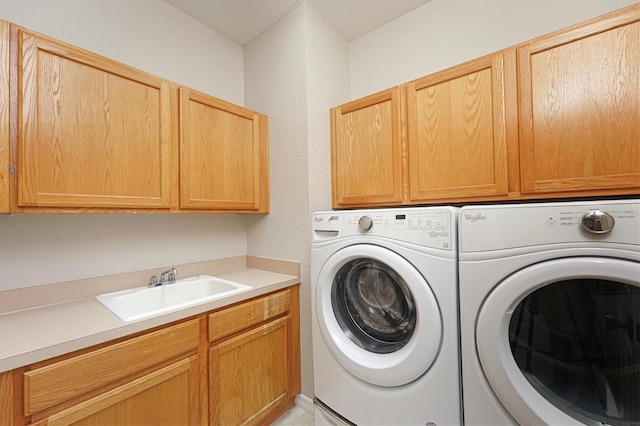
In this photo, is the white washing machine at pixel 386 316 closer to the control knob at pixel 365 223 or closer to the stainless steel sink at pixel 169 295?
the control knob at pixel 365 223

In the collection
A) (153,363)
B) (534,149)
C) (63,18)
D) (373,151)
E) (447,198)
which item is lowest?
(153,363)

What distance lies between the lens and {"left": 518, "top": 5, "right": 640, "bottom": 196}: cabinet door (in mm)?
930

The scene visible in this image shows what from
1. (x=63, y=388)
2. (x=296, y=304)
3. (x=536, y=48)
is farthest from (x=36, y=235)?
(x=536, y=48)

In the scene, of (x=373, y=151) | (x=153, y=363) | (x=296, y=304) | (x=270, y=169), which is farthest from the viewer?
(x=270, y=169)

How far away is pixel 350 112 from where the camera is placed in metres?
1.70

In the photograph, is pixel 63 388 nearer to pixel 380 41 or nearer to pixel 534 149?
pixel 534 149

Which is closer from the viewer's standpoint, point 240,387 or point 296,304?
point 240,387

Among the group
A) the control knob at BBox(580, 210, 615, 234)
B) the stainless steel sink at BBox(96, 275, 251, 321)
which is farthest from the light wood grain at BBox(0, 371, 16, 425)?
the control knob at BBox(580, 210, 615, 234)

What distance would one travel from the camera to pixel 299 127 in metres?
1.76

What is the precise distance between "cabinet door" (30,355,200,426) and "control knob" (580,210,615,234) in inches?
61.6

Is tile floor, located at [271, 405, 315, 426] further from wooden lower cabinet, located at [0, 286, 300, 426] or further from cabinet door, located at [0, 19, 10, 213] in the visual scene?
cabinet door, located at [0, 19, 10, 213]

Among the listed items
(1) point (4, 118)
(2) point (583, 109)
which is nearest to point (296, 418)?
(1) point (4, 118)

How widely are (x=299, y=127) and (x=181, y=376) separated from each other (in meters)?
1.52

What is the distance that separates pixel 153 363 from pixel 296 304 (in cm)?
83
